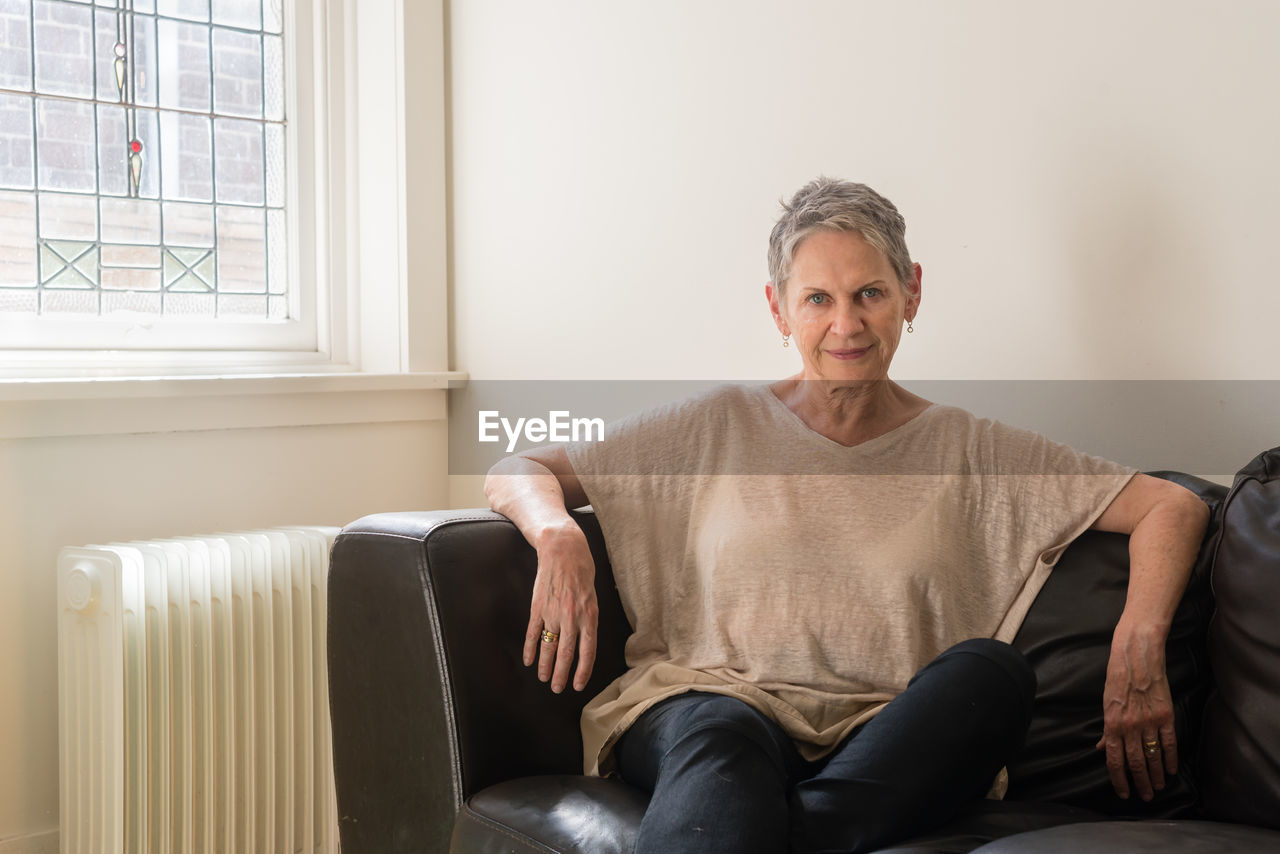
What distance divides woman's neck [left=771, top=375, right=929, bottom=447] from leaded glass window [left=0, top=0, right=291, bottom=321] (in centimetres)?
143

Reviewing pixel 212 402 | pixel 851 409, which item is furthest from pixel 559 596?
pixel 212 402

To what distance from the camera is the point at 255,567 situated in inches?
80.8

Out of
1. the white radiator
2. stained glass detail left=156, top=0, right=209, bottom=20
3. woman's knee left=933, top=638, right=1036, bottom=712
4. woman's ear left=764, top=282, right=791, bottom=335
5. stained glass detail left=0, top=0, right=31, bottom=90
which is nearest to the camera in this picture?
woman's knee left=933, top=638, right=1036, bottom=712

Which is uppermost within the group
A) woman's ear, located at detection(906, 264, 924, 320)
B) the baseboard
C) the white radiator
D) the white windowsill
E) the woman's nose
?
woman's ear, located at detection(906, 264, 924, 320)

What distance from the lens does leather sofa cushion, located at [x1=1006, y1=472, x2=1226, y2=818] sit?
141 cm

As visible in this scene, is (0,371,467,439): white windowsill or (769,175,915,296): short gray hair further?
(0,371,467,439): white windowsill

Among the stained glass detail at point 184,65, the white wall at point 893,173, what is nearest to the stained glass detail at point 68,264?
the stained glass detail at point 184,65

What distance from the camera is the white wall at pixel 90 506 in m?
2.02

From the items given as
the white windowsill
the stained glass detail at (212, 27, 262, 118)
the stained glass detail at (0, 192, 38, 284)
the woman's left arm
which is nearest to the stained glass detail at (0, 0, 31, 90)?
the stained glass detail at (0, 192, 38, 284)

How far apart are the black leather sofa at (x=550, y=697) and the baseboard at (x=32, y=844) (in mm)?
910

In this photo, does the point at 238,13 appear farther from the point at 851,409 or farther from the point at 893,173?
the point at 851,409

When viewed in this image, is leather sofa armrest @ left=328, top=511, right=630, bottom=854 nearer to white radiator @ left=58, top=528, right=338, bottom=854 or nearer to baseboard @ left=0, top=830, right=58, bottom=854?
white radiator @ left=58, top=528, right=338, bottom=854

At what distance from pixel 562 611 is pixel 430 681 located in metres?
0.19

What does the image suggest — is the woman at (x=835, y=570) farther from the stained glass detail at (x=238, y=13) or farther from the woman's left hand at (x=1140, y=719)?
the stained glass detail at (x=238, y=13)
